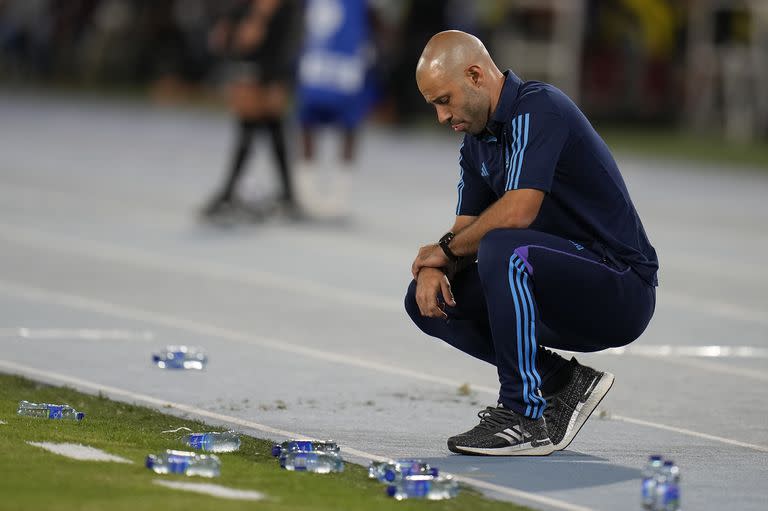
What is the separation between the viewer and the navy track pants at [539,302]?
627cm

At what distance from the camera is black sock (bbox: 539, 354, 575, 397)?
6.61 metres

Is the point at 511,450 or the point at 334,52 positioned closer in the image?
the point at 511,450

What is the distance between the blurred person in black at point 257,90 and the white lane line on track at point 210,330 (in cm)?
419

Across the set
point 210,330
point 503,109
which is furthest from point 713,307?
point 503,109

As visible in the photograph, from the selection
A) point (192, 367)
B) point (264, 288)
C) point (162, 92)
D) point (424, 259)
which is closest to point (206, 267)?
point (264, 288)

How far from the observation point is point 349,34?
16.1m

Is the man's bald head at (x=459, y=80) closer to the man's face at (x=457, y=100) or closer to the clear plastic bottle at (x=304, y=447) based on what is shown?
the man's face at (x=457, y=100)

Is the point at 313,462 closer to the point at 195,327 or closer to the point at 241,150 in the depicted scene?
the point at 195,327

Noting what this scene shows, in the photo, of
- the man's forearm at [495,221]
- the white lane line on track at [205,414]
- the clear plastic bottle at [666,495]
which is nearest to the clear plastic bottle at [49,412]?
the white lane line on track at [205,414]

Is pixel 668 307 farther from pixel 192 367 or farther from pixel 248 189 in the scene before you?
pixel 248 189

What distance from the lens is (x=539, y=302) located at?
254 inches

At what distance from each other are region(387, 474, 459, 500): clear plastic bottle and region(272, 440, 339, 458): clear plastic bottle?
0.49 meters

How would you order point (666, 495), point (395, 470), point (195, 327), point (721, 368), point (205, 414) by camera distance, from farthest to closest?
point (195, 327)
point (721, 368)
point (205, 414)
point (395, 470)
point (666, 495)

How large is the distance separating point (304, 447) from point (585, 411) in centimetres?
116
